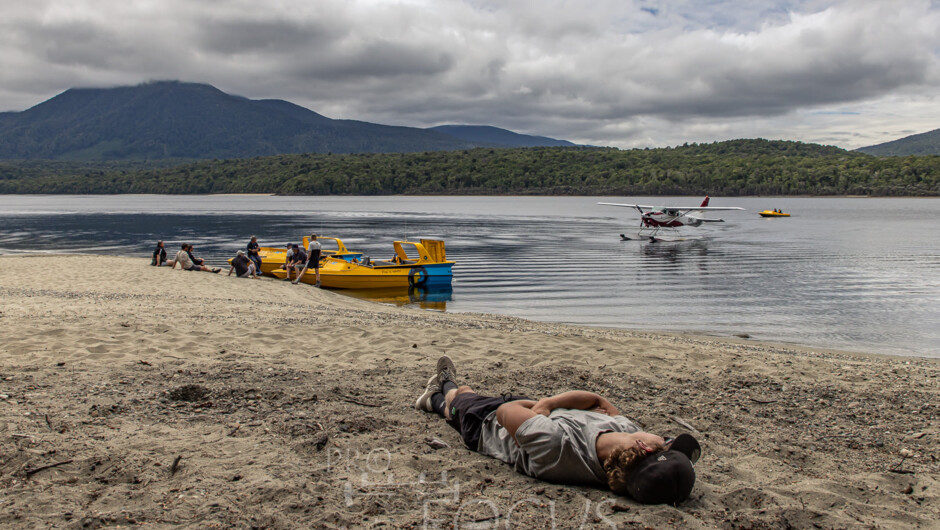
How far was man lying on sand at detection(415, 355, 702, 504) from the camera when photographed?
12.9 ft

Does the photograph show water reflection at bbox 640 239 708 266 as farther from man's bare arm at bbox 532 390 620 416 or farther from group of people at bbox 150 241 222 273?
man's bare arm at bbox 532 390 620 416

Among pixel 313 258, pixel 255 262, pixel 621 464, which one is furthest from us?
pixel 255 262

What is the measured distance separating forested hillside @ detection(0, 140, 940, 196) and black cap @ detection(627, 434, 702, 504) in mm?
160856

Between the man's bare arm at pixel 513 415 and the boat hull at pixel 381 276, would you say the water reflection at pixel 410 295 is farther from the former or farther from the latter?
the man's bare arm at pixel 513 415

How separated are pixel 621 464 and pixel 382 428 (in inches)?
83.5

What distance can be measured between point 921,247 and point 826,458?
134 ft

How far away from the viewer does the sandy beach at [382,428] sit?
12.5 feet

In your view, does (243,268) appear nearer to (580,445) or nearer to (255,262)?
(255,262)

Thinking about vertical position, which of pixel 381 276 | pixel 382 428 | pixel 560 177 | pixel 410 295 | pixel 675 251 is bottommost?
pixel 410 295

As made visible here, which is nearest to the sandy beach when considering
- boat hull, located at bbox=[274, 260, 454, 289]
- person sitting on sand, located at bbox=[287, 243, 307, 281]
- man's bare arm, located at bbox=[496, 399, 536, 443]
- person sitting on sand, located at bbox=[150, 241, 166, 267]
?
man's bare arm, located at bbox=[496, 399, 536, 443]

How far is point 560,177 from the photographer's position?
177 metres

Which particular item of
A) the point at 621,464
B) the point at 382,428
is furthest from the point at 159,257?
the point at 621,464

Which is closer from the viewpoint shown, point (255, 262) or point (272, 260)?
point (255, 262)

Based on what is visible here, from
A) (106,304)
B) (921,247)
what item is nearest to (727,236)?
(921,247)
